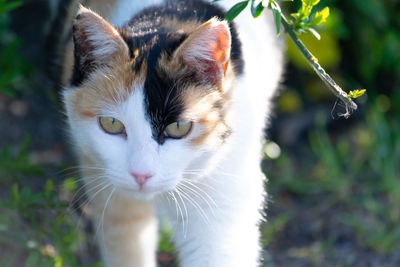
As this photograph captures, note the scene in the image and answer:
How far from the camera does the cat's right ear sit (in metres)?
1.54

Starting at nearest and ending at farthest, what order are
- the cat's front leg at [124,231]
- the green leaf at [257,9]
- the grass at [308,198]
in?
the green leaf at [257,9], the cat's front leg at [124,231], the grass at [308,198]

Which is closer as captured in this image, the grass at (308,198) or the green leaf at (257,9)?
the green leaf at (257,9)

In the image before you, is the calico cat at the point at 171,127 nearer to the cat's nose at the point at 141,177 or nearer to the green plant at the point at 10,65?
the cat's nose at the point at 141,177

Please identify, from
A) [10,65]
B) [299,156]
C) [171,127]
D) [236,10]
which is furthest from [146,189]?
[299,156]

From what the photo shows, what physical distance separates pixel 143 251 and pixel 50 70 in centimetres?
112

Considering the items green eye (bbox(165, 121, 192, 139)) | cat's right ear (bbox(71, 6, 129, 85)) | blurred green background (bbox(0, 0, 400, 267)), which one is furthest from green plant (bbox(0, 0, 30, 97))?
green eye (bbox(165, 121, 192, 139))

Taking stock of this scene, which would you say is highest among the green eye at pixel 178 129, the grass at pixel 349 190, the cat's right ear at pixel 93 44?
the cat's right ear at pixel 93 44

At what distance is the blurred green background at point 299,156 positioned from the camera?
2250 mm

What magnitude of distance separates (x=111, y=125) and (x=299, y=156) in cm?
191

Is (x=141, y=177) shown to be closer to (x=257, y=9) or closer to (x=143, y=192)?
(x=143, y=192)

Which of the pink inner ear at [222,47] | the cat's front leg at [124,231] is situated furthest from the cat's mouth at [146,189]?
the pink inner ear at [222,47]

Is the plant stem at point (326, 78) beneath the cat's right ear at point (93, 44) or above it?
beneath

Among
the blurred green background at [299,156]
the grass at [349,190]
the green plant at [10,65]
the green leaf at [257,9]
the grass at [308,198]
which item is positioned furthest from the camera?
the grass at [349,190]

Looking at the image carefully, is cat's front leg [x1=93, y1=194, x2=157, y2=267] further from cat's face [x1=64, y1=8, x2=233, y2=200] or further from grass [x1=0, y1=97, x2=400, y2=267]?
cat's face [x1=64, y1=8, x2=233, y2=200]
